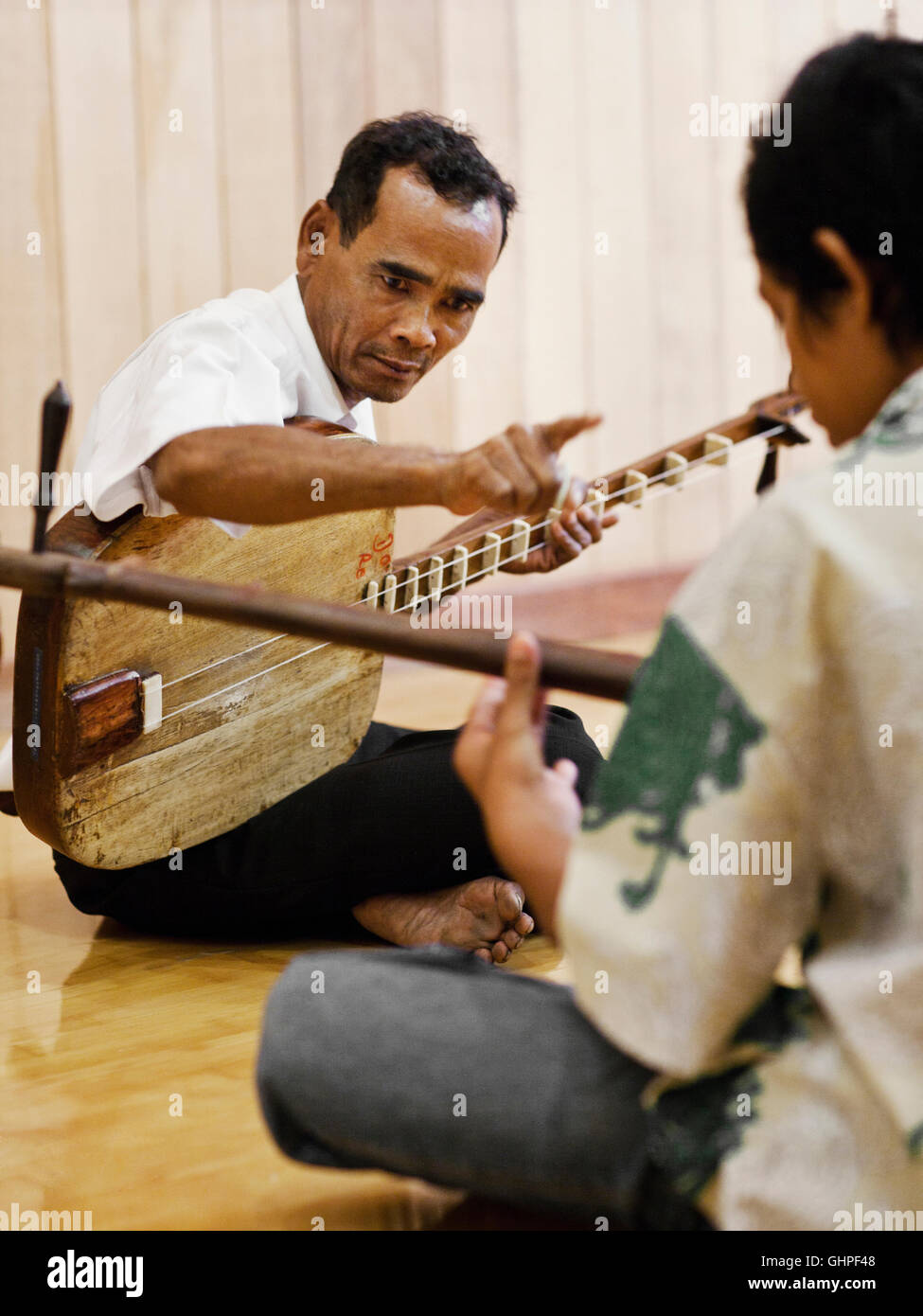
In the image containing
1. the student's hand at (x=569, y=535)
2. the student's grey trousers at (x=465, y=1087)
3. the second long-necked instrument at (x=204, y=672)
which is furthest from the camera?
the student's hand at (x=569, y=535)

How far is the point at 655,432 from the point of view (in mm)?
4668

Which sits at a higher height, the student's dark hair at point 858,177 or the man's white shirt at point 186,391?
the student's dark hair at point 858,177

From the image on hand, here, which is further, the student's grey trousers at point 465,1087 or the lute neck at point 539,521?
the lute neck at point 539,521

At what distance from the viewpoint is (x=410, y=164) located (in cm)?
208

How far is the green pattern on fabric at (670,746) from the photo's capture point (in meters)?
0.84

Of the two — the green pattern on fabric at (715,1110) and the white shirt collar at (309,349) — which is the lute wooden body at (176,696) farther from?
the green pattern on fabric at (715,1110)

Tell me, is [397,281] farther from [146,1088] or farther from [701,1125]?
[701,1125]

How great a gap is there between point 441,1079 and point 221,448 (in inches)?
33.2

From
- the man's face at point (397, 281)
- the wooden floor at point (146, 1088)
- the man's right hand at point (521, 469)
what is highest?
the man's face at point (397, 281)

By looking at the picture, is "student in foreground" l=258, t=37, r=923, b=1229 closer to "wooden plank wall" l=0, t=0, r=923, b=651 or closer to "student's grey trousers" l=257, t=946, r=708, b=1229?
"student's grey trousers" l=257, t=946, r=708, b=1229

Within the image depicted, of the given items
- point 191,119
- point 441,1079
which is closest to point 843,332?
point 441,1079

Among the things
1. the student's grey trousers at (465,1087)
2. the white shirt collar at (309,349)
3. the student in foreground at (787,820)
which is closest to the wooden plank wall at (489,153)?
the white shirt collar at (309,349)

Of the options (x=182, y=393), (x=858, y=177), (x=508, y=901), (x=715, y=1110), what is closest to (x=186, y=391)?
(x=182, y=393)

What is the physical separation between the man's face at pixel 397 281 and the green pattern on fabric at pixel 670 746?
1.30m
